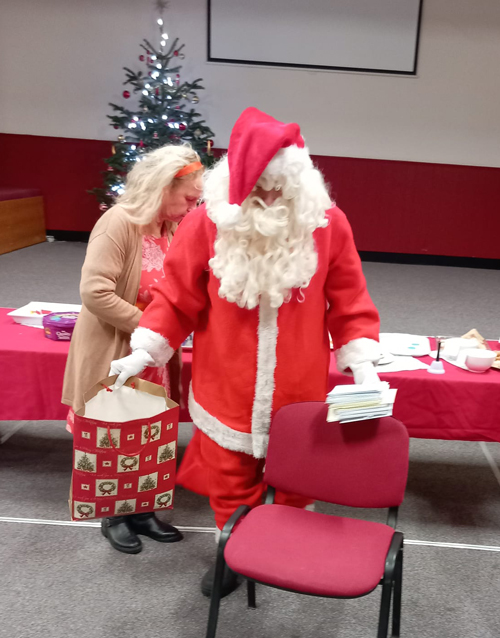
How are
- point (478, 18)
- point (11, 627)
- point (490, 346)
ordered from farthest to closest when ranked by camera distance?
point (478, 18) → point (490, 346) → point (11, 627)

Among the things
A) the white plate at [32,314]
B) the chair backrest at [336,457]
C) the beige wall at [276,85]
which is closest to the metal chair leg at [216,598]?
the chair backrest at [336,457]

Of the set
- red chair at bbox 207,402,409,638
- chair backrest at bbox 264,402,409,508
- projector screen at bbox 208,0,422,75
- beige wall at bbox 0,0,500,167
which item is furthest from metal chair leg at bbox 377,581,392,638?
projector screen at bbox 208,0,422,75

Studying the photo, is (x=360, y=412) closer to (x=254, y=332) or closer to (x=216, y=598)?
(x=254, y=332)

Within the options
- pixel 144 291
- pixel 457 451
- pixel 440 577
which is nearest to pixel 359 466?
pixel 440 577

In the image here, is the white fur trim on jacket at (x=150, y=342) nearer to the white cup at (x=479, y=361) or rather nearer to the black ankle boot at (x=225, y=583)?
the black ankle boot at (x=225, y=583)

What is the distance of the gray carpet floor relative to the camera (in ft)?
6.24

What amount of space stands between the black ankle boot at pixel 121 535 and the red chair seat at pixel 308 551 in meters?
0.72

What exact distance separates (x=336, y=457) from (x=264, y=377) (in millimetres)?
305

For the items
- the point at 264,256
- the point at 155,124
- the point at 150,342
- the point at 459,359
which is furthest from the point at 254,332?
the point at 155,124

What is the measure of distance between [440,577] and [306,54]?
7198mm

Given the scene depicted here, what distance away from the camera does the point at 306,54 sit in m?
7.92

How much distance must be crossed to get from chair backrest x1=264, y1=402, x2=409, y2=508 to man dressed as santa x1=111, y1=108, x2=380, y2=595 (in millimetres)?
73

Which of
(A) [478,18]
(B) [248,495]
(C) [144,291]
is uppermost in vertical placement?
(A) [478,18]

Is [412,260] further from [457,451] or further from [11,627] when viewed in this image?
[11,627]
